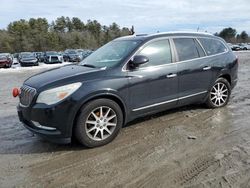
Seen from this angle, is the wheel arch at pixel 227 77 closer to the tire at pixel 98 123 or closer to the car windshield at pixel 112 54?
the car windshield at pixel 112 54

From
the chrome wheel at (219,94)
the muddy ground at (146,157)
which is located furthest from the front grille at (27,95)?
the chrome wheel at (219,94)

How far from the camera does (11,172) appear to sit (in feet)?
13.0

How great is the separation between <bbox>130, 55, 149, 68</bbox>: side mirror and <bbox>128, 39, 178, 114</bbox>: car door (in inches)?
3.7

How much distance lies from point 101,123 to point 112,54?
1.47m

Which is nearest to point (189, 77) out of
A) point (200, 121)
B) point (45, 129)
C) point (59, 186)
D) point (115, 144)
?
point (200, 121)

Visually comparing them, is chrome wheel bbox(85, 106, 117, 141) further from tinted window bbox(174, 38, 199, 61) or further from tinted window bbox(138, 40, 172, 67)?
tinted window bbox(174, 38, 199, 61)

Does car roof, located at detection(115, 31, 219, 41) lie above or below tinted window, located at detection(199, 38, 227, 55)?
above

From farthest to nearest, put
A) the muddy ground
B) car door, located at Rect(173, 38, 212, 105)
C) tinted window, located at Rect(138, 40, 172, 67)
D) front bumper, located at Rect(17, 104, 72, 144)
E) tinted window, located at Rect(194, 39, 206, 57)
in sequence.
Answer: tinted window, located at Rect(194, 39, 206, 57)
car door, located at Rect(173, 38, 212, 105)
tinted window, located at Rect(138, 40, 172, 67)
front bumper, located at Rect(17, 104, 72, 144)
the muddy ground

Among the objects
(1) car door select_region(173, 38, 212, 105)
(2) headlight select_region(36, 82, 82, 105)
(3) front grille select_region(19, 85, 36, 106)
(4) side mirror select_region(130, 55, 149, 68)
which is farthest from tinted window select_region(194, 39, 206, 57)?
(3) front grille select_region(19, 85, 36, 106)

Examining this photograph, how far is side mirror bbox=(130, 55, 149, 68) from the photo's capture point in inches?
199

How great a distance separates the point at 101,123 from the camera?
476 centimetres

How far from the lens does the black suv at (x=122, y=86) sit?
4.47m

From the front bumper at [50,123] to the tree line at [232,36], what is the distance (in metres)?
108

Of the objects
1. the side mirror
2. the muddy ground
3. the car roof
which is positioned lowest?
the muddy ground
